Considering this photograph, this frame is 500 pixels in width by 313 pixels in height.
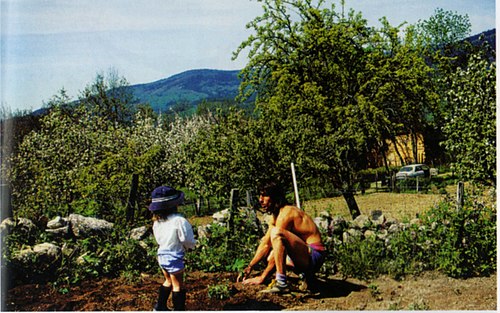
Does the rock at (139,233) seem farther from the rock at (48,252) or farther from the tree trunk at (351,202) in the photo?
the tree trunk at (351,202)

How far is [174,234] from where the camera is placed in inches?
219

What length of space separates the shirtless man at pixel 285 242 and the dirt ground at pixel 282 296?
22cm

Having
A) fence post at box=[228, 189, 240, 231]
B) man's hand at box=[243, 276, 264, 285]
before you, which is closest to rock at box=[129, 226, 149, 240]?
fence post at box=[228, 189, 240, 231]

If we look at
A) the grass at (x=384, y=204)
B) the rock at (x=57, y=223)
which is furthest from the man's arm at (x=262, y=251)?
the rock at (x=57, y=223)

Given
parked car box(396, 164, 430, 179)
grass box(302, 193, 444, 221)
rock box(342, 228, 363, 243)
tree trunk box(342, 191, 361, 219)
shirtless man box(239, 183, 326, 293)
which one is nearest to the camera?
shirtless man box(239, 183, 326, 293)

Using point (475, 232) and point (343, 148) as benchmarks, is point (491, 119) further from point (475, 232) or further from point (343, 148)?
point (343, 148)

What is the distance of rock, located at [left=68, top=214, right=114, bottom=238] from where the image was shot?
24.0 ft

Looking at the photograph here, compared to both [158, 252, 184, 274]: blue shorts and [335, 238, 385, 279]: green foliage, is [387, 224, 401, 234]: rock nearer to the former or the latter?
[335, 238, 385, 279]: green foliage

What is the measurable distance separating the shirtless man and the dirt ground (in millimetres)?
221

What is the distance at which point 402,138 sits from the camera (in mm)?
11469

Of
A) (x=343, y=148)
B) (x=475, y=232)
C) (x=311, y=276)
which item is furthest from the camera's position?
(x=343, y=148)

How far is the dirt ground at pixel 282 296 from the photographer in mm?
6258

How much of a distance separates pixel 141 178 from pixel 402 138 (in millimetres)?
5068

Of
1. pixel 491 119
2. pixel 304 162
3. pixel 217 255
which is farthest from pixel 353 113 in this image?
pixel 217 255
